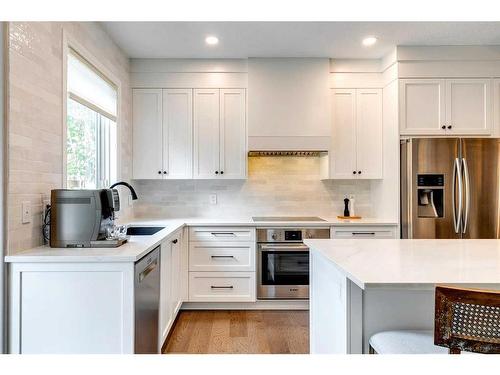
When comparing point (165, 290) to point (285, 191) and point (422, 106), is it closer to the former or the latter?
point (285, 191)

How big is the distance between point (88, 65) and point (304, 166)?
7.77ft

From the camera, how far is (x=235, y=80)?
3.62 m

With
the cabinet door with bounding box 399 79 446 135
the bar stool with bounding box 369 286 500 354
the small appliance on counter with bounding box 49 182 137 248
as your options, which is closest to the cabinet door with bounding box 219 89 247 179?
the cabinet door with bounding box 399 79 446 135

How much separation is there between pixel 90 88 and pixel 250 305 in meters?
2.40

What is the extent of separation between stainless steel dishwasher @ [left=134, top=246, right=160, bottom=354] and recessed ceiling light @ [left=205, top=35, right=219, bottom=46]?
196cm

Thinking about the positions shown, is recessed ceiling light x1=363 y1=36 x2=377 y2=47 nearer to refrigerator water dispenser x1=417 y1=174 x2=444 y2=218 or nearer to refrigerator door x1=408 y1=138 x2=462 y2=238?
refrigerator door x1=408 y1=138 x2=462 y2=238

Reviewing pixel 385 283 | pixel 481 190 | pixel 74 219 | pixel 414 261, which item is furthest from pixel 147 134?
pixel 481 190

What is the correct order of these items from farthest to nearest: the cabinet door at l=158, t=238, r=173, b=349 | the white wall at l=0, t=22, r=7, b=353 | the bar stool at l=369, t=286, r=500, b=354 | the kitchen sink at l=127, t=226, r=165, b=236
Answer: the kitchen sink at l=127, t=226, r=165, b=236 → the cabinet door at l=158, t=238, r=173, b=349 → the white wall at l=0, t=22, r=7, b=353 → the bar stool at l=369, t=286, r=500, b=354

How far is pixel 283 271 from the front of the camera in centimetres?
334

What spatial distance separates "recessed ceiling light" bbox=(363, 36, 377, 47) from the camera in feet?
10.3

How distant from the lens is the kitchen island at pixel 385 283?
1.22 metres

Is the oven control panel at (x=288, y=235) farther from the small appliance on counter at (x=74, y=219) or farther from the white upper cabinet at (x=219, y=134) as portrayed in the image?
the small appliance on counter at (x=74, y=219)

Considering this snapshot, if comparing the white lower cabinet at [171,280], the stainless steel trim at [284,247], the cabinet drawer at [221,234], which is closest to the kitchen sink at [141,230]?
the white lower cabinet at [171,280]
